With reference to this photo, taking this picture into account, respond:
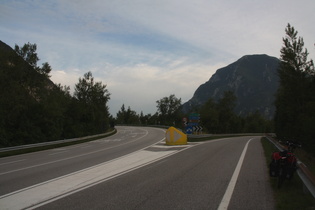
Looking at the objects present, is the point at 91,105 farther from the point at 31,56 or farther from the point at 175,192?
the point at 175,192

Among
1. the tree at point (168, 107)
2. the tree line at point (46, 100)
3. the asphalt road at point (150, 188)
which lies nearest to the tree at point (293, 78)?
the tree line at point (46, 100)

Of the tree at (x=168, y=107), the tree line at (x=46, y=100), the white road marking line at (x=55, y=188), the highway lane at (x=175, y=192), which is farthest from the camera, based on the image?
the tree at (x=168, y=107)

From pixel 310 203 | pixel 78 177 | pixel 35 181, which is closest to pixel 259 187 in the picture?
pixel 310 203

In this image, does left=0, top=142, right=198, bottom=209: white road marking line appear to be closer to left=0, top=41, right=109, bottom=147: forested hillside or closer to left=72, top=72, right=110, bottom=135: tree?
left=0, top=41, right=109, bottom=147: forested hillside

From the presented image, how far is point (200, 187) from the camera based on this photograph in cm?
782

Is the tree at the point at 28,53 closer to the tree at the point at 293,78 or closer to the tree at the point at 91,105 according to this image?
the tree at the point at 91,105

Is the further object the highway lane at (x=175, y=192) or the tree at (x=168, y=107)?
the tree at (x=168, y=107)

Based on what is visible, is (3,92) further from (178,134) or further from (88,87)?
(88,87)

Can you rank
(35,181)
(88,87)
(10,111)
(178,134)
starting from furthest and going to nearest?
(88,87), (10,111), (178,134), (35,181)

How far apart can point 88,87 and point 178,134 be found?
4677cm

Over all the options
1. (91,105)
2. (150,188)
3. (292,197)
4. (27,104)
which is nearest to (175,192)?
(150,188)

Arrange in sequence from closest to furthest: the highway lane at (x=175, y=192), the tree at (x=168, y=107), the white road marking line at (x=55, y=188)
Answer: the highway lane at (x=175, y=192) < the white road marking line at (x=55, y=188) < the tree at (x=168, y=107)

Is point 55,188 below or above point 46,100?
below

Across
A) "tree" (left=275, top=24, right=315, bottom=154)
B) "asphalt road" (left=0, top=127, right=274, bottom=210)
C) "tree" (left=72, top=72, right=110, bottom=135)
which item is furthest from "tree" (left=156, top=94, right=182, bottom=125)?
"asphalt road" (left=0, top=127, right=274, bottom=210)
